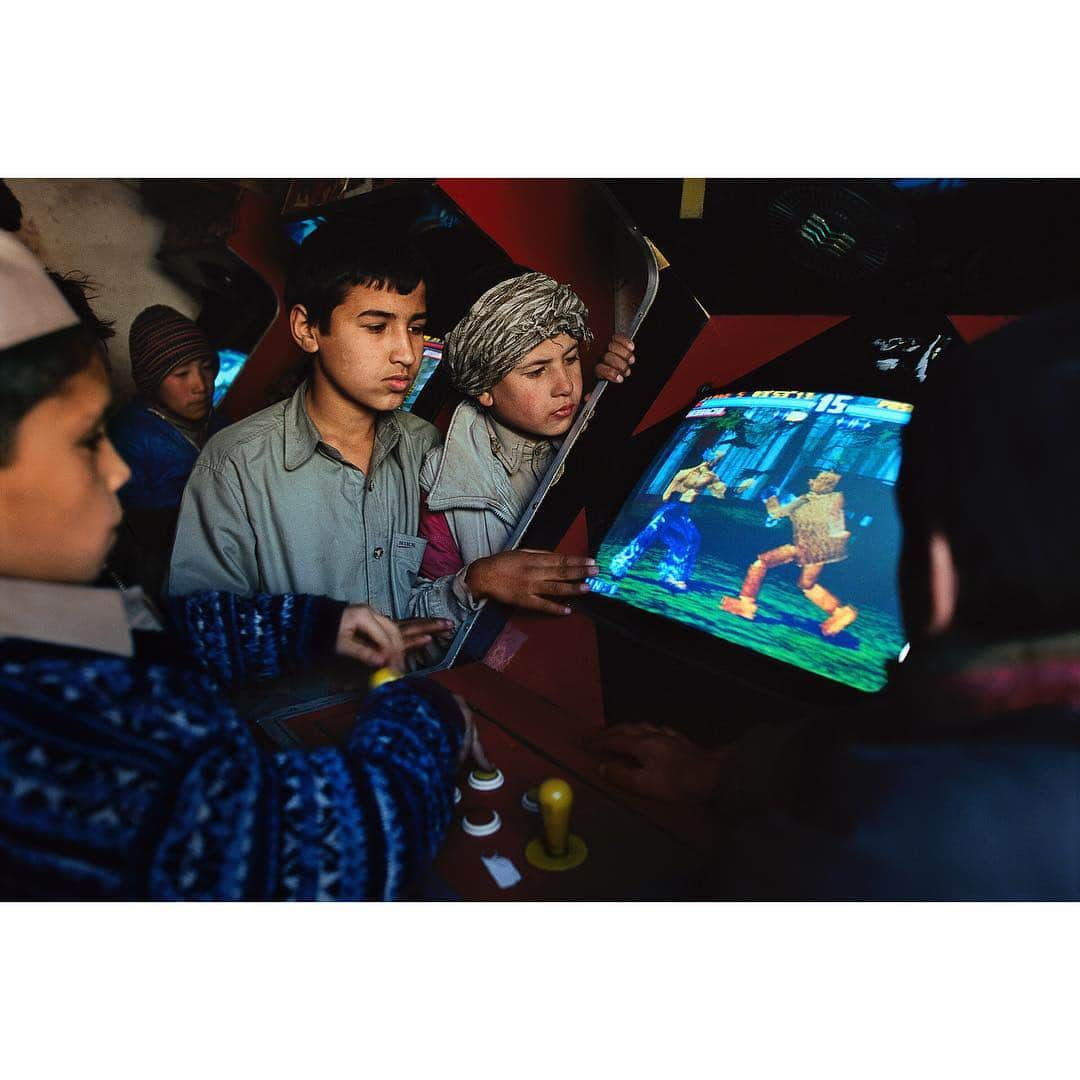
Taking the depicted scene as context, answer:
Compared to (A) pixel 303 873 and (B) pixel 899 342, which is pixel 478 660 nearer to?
(A) pixel 303 873

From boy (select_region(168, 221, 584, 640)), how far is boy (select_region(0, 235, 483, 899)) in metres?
0.43

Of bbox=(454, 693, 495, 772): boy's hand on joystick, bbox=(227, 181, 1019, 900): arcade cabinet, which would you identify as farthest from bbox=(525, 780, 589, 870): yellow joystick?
bbox=(454, 693, 495, 772): boy's hand on joystick

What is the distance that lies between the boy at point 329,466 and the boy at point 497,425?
0.08 metres

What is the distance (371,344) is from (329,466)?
0.98 feet

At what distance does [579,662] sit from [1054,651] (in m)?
0.84

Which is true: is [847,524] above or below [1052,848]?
above

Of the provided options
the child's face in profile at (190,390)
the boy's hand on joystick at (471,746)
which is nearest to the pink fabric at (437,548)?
the boy's hand on joystick at (471,746)

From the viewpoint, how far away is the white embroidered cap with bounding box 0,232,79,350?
1157mm

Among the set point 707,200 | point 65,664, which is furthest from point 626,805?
point 707,200

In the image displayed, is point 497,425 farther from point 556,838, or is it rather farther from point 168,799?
point 168,799

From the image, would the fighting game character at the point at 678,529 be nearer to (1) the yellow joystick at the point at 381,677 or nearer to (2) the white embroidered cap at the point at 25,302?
(1) the yellow joystick at the point at 381,677

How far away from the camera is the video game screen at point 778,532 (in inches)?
54.2

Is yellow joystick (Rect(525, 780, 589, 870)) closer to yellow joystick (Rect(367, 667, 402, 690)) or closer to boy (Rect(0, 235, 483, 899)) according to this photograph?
boy (Rect(0, 235, 483, 899))

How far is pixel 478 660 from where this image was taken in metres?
1.75
